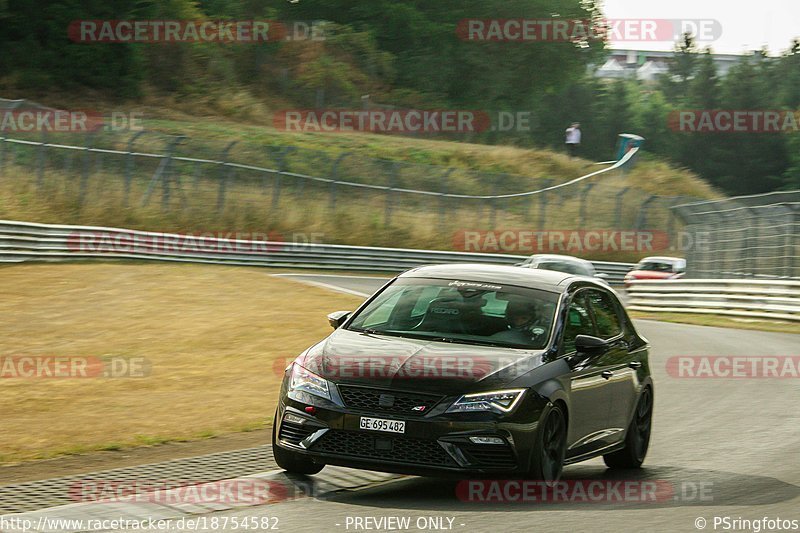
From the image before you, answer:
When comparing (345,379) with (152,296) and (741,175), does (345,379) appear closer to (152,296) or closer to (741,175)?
(152,296)

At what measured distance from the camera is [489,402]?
307 inches

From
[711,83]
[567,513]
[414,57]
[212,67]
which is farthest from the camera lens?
[711,83]

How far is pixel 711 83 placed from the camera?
382 feet

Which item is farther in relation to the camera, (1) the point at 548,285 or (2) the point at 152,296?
(2) the point at 152,296

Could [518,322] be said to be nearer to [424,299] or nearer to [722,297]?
[424,299]

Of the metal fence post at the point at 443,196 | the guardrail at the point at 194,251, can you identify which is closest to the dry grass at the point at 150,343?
the guardrail at the point at 194,251

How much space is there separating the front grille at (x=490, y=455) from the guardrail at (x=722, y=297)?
73.2ft

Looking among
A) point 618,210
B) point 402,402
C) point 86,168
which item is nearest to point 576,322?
point 402,402

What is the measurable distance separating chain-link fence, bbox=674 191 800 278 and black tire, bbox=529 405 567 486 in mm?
20136

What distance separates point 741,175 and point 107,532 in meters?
102

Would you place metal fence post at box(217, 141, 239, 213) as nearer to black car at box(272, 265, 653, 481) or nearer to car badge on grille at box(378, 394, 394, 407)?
black car at box(272, 265, 653, 481)

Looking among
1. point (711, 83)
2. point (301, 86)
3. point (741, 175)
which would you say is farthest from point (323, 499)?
point (711, 83)

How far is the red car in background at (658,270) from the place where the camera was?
141 feet

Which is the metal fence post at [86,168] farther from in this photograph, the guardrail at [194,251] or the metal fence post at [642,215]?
the metal fence post at [642,215]
